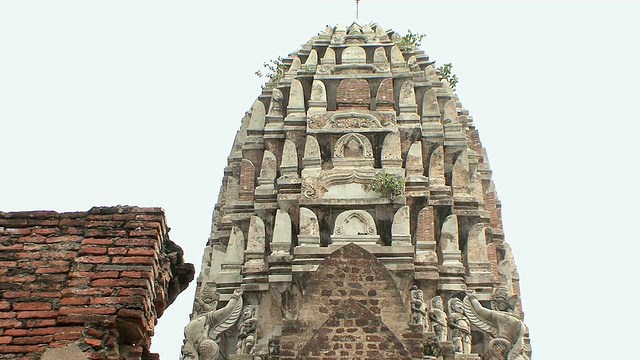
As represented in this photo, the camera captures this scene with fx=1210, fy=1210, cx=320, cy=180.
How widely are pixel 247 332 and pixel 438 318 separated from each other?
2.58m

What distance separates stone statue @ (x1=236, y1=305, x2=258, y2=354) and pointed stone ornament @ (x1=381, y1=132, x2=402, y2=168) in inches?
121

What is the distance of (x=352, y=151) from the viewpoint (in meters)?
18.2

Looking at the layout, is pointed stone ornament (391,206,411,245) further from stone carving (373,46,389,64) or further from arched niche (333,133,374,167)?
stone carving (373,46,389,64)

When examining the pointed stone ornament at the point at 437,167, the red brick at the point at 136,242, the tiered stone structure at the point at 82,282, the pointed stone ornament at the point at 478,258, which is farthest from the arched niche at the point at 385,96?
the red brick at the point at 136,242

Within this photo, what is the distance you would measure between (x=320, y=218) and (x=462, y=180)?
104 inches

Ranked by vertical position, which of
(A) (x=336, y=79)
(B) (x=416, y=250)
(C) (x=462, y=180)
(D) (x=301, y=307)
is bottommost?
(D) (x=301, y=307)

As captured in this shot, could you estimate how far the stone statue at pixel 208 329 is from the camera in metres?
16.1

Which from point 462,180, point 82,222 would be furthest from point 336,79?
point 82,222

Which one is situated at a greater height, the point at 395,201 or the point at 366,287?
the point at 395,201

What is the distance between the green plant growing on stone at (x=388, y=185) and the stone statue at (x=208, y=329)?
2.48 meters

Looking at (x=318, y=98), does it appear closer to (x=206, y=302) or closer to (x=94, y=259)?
(x=206, y=302)

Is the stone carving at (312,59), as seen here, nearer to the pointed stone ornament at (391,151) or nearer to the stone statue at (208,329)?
the pointed stone ornament at (391,151)

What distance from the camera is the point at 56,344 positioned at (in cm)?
921

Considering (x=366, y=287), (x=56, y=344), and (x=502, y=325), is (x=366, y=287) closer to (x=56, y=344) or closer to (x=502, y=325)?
(x=502, y=325)
